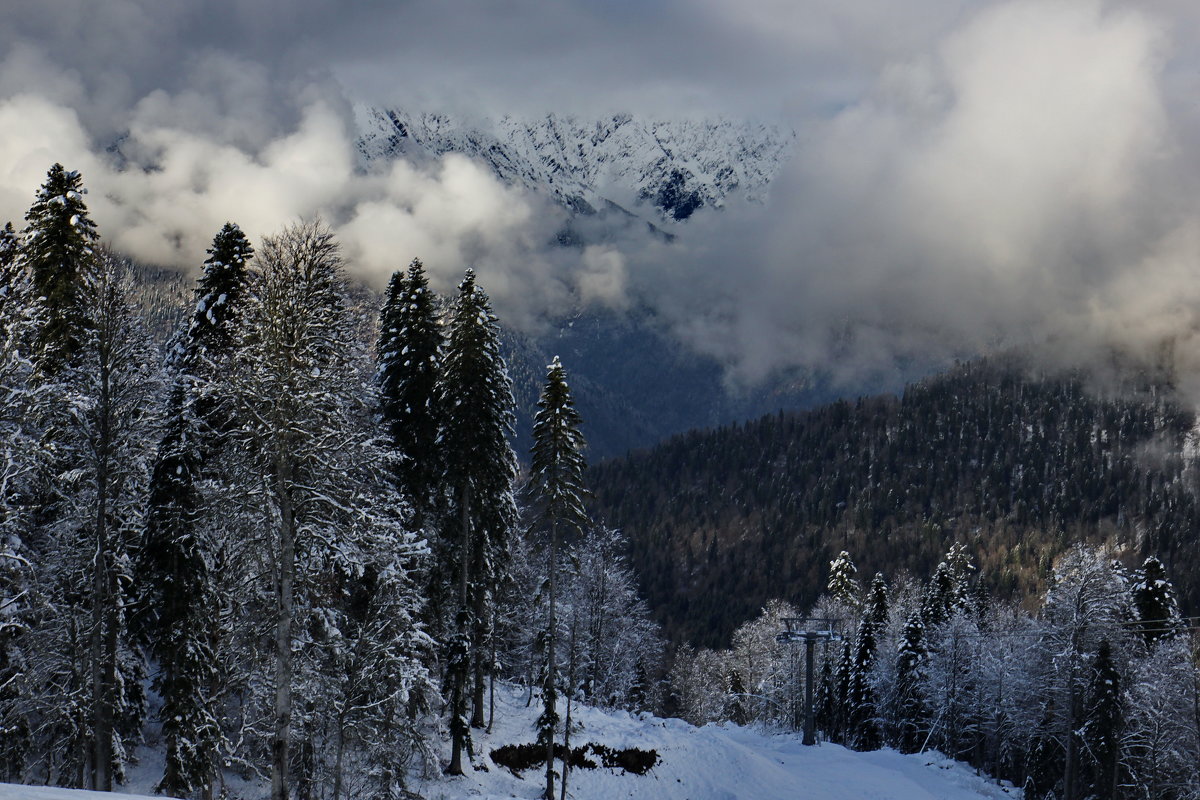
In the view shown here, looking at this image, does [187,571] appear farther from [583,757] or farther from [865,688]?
[865,688]

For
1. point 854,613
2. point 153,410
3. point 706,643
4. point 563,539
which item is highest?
point 153,410

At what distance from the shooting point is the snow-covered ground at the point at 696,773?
36062mm

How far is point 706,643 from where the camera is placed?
18725 centimetres

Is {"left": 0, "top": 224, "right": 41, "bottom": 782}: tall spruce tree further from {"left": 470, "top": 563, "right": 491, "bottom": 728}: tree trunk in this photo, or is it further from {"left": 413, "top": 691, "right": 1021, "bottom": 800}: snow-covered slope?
{"left": 470, "top": 563, "right": 491, "bottom": 728}: tree trunk

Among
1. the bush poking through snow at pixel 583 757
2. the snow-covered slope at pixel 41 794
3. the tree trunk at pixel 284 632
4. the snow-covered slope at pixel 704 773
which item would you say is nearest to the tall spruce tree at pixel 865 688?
the snow-covered slope at pixel 704 773

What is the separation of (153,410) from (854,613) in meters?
88.7

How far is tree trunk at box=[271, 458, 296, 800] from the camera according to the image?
17953 millimetres

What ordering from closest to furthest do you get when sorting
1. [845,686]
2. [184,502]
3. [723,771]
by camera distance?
[184,502] < [723,771] < [845,686]

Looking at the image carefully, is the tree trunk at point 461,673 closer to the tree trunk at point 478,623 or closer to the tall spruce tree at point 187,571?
the tree trunk at point 478,623

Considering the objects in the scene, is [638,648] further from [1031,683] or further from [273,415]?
[273,415]

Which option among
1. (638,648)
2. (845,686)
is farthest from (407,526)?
(845,686)

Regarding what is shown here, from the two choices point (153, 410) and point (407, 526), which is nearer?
point (153, 410)

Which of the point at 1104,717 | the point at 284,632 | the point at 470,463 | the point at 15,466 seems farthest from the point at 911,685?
the point at 15,466

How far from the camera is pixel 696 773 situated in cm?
4512
